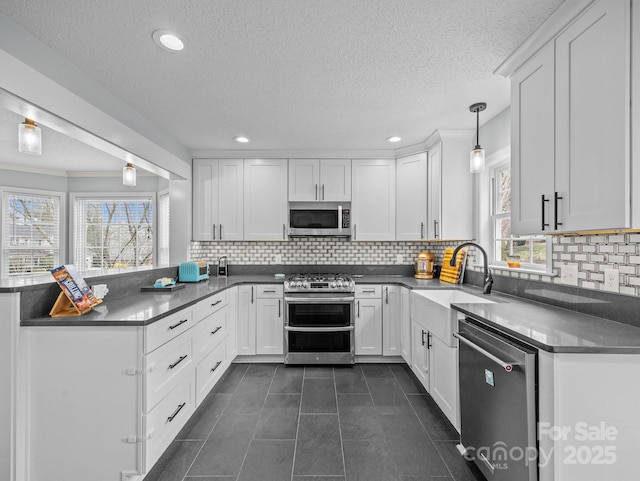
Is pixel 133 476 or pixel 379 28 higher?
pixel 379 28

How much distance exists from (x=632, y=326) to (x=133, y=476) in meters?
2.58

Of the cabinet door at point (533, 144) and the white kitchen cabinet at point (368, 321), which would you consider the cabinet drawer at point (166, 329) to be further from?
the cabinet door at point (533, 144)

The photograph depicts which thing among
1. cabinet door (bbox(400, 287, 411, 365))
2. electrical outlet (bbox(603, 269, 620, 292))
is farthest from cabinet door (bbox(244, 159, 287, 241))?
electrical outlet (bbox(603, 269, 620, 292))

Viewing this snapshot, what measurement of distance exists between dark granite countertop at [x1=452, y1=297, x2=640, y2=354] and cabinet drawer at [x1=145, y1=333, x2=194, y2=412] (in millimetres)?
1791

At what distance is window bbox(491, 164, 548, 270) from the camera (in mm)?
2502

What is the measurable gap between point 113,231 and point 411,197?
4.51 m

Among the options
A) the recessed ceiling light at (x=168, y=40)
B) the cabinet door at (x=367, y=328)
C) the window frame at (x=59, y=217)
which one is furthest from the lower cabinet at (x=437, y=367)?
the window frame at (x=59, y=217)

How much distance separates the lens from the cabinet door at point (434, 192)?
313 cm

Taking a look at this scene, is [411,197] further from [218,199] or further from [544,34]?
[218,199]

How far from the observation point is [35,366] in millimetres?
1551

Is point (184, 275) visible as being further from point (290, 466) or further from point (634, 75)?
point (634, 75)

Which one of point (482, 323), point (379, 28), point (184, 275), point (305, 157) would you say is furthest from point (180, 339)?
point (305, 157)

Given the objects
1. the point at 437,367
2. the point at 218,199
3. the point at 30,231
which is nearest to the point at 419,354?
the point at 437,367

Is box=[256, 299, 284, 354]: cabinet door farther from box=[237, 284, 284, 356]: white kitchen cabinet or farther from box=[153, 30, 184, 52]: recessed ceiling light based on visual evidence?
box=[153, 30, 184, 52]: recessed ceiling light
